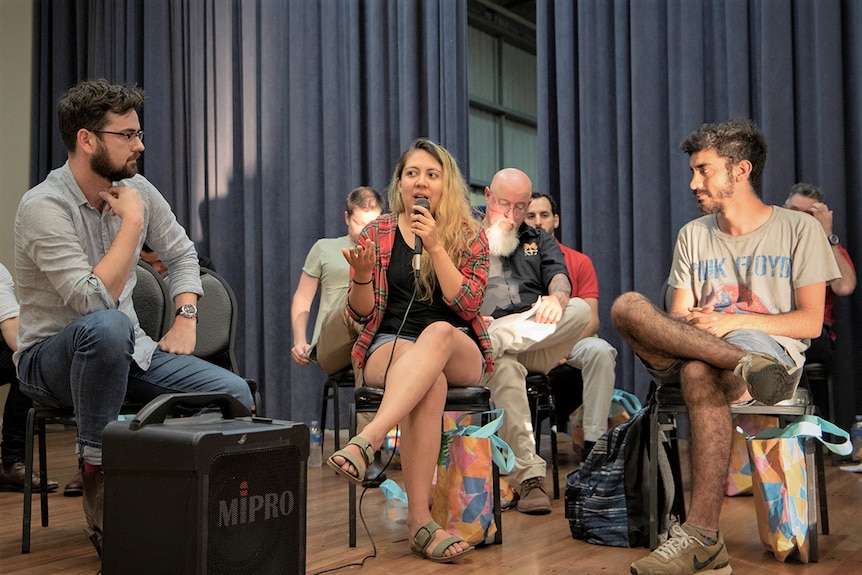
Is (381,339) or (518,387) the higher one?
(381,339)

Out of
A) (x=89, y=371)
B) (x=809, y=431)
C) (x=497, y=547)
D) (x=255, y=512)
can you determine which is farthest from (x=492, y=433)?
(x=89, y=371)

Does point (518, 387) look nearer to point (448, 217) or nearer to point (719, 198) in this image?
point (448, 217)

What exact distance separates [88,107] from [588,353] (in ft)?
6.46

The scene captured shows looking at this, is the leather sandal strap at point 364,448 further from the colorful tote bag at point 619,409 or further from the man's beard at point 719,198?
the colorful tote bag at point 619,409

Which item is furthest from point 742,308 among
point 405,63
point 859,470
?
point 405,63

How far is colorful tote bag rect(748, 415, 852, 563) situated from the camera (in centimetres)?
197

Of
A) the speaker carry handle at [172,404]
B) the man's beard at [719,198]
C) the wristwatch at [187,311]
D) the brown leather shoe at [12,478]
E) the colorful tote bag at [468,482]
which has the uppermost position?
the man's beard at [719,198]

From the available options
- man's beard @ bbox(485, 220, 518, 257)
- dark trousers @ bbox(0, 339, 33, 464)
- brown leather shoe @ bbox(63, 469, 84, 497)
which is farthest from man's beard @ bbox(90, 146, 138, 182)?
man's beard @ bbox(485, 220, 518, 257)

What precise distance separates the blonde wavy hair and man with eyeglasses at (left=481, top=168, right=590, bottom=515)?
46 cm

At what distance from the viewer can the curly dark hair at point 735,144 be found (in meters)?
2.36

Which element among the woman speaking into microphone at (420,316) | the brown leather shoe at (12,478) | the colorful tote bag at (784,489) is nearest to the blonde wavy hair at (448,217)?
the woman speaking into microphone at (420,316)

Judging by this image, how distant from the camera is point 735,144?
7.74 ft

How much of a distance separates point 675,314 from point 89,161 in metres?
1.57

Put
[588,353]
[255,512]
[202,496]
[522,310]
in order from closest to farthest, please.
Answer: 1. [202,496]
2. [255,512]
3. [522,310]
4. [588,353]
